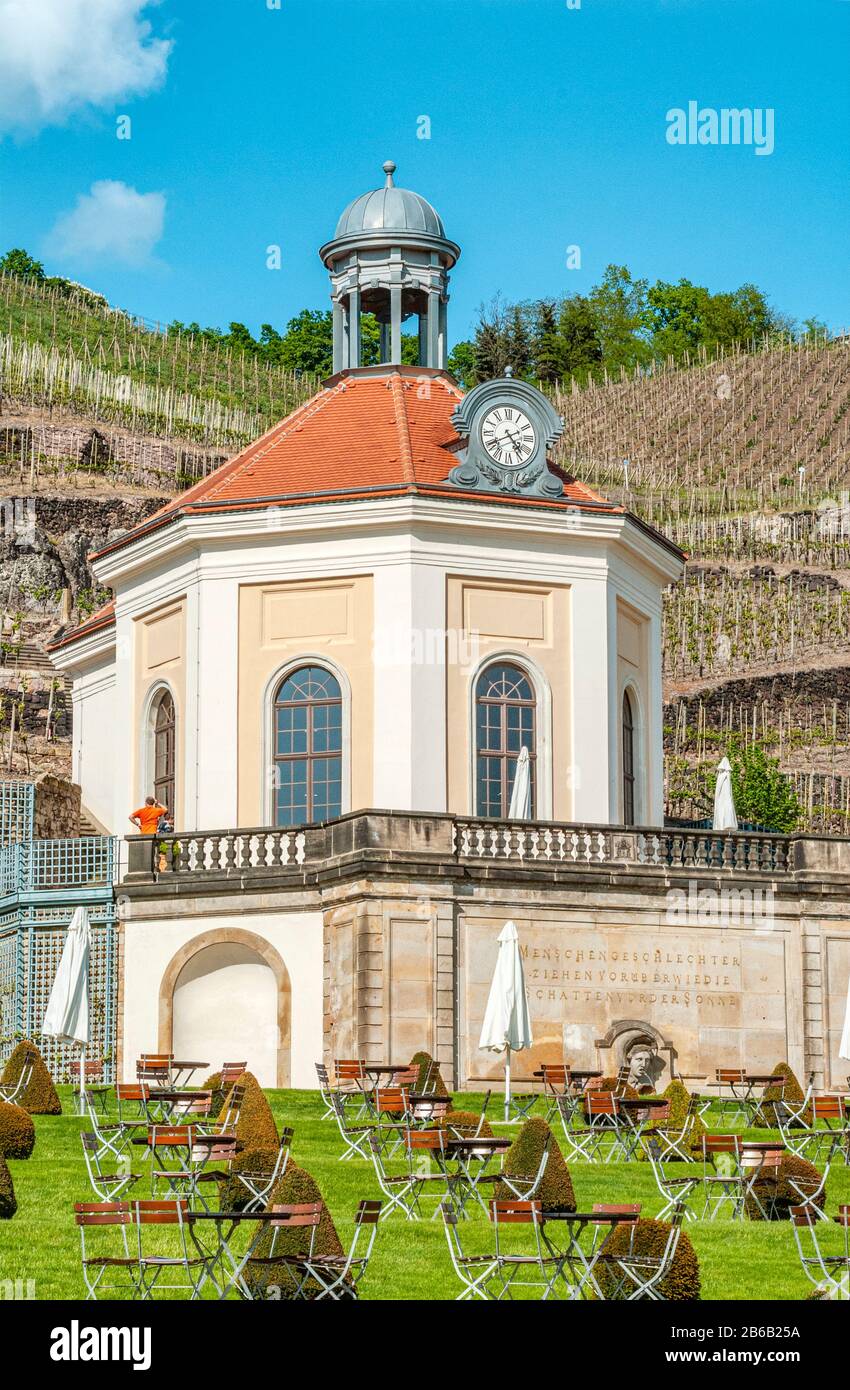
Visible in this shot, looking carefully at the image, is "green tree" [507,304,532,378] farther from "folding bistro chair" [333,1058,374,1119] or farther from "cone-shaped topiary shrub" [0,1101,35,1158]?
"cone-shaped topiary shrub" [0,1101,35,1158]

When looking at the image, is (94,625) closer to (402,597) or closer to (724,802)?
(402,597)

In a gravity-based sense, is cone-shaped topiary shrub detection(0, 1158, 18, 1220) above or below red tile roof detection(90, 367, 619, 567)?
below

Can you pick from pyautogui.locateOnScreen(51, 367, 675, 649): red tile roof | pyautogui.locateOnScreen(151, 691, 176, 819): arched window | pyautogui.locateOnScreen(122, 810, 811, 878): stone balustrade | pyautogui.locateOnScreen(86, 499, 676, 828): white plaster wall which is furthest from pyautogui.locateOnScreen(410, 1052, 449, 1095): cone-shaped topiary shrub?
pyautogui.locateOnScreen(51, 367, 675, 649): red tile roof

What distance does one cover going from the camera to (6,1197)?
22.0 metres

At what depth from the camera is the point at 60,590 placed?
76.3 m

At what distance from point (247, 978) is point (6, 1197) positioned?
14.6 metres

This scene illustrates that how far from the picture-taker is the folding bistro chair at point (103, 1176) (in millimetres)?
23203

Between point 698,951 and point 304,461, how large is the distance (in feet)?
41.0

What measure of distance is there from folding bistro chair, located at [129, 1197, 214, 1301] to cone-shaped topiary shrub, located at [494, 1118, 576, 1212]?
3.48 metres

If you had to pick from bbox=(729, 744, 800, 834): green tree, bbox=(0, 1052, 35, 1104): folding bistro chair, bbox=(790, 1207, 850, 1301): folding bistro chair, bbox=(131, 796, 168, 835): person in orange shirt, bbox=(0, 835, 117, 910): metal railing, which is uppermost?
bbox=(729, 744, 800, 834): green tree

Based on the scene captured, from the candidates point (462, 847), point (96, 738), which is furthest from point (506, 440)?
point (96, 738)

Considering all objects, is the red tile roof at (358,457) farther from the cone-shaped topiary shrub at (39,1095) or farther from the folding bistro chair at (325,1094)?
the cone-shaped topiary shrub at (39,1095)

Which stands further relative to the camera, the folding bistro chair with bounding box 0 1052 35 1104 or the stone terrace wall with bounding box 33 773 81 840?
the stone terrace wall with bounding box 33 773 81 840

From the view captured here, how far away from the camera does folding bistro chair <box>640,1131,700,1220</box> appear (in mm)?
23031
